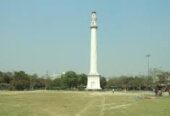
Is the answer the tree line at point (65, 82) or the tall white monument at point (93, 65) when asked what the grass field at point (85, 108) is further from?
the tree line at point (65, 82)

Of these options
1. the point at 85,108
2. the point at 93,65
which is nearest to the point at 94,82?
the point at 93,65

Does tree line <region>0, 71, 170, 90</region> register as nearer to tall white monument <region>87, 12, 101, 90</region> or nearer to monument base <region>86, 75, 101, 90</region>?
monument base <region>86, 75, 101, 90</region>

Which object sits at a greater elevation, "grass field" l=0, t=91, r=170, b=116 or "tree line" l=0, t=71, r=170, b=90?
"tree line" l=0, t=71, r=170, b=90

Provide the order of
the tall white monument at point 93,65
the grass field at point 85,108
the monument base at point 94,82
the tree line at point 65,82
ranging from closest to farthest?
the grass field at point 85,108 < the monument base at point 94,82 < the tall white monument at point 93,65 < the tree line at point 65,82

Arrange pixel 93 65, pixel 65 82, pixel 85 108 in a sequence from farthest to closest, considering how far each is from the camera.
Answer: pixel 65 82
pixel 93 65
pixel 85 108

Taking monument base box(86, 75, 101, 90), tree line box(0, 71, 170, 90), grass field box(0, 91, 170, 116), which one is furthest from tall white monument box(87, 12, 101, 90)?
grass field box(0, 91, 170, 116)

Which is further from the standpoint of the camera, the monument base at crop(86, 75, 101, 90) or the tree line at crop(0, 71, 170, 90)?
the tree line at crop(0, 71, 170, 90)

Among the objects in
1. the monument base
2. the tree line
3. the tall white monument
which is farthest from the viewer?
the tree line

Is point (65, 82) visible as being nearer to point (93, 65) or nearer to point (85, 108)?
point (93, 65)

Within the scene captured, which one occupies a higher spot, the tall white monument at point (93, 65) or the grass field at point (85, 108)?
the tall white monument at point (93, 65)

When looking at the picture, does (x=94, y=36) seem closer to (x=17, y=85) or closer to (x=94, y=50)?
(x=94, y=50)

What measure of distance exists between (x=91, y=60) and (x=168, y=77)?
21.5m

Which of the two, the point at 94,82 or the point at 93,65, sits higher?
the point at 93,65

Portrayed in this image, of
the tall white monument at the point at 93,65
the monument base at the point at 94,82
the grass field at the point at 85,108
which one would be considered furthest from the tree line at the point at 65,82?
the grass field at the point at 85,108
